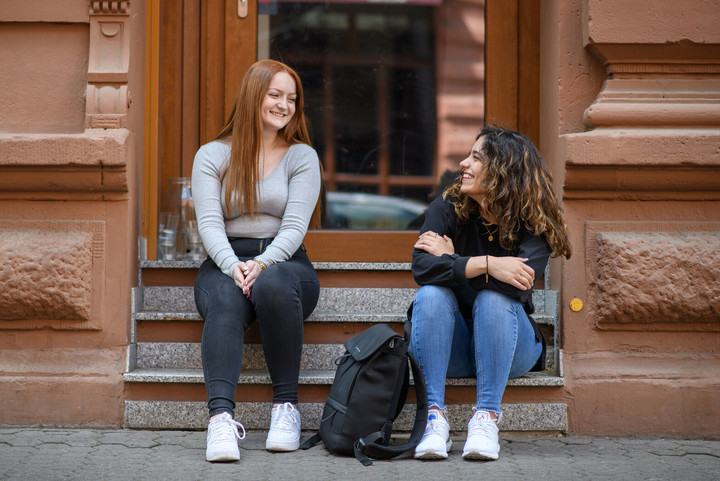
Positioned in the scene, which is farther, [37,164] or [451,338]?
[37,164]

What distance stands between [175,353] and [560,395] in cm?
181

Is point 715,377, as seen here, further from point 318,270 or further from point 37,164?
point 37,164

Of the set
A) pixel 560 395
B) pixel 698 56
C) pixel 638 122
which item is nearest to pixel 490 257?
pixel 560 395

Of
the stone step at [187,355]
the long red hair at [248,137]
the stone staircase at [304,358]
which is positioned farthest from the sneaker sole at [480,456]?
the long red hair at [248,137]

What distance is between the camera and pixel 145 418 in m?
3.71

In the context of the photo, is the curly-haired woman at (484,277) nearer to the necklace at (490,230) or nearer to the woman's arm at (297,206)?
the necklace at (490,230)

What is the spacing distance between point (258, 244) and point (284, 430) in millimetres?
894

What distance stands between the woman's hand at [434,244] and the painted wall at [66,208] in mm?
1429

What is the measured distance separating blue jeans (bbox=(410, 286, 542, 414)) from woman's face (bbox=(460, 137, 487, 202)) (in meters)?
0.43

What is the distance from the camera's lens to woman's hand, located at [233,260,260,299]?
3441 mm

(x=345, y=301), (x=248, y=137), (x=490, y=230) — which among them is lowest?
(x=345, y=301)

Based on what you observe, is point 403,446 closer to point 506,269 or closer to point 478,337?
point 478,337

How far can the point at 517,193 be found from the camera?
11.1 feet

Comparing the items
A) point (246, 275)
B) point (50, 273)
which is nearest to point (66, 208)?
point (50, 273)
